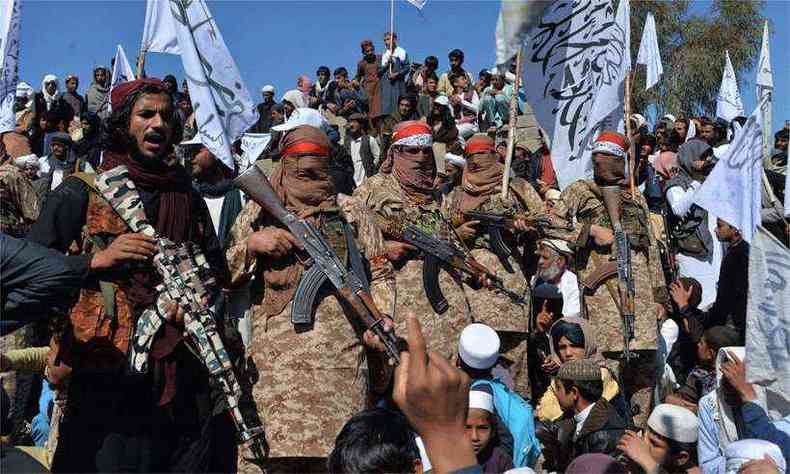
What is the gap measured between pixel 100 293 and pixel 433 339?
9.35 ft

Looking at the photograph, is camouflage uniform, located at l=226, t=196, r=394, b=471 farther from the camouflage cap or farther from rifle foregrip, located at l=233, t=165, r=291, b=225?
the camouflage cap

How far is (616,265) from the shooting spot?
838cm

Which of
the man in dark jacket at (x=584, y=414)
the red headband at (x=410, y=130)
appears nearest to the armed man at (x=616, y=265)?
the red headband at (x=410, y=130)

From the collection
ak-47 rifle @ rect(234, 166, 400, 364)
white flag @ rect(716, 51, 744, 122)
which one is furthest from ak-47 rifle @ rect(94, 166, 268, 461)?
white flag @ rect(716, 51, 744, 122)

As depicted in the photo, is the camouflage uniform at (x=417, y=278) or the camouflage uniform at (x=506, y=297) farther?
the camouflage uniform at (x=506, y=297)

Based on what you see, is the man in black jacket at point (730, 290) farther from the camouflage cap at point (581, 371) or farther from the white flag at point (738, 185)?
the white flag at point (738, 185)

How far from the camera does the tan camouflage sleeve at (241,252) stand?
18.3 feet

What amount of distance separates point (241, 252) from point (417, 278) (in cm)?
159

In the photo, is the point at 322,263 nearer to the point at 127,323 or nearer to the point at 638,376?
the point at 127,323

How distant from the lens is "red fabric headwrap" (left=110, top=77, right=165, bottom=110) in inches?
176

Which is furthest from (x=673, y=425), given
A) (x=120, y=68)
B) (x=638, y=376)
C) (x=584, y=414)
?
(x=120, y=68)

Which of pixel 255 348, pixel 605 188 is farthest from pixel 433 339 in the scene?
pixel 605 188

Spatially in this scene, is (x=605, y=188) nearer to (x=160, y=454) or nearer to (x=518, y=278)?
(x=518, y=278)

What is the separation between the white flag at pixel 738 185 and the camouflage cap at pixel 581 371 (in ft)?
3.80
